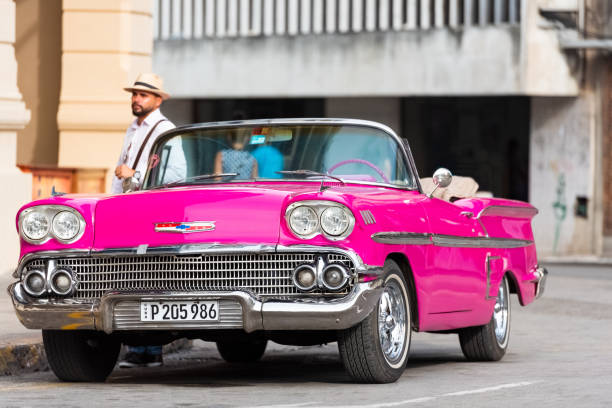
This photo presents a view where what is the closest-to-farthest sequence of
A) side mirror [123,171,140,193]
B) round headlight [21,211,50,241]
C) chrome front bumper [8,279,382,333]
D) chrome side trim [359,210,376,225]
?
chrome front bumper [8,279,382,333], chrome side trim [359,210,376,225], round headlight [21,211,50,241], side mirror [123,171,140,193]

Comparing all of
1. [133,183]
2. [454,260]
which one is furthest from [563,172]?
[133,183]

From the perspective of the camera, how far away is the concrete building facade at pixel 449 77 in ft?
88.2

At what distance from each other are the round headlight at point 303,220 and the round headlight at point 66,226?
49.4 inches

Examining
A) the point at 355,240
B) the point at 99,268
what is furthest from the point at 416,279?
the point at 99,268

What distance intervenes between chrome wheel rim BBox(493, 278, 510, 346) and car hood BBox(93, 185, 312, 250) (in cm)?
281

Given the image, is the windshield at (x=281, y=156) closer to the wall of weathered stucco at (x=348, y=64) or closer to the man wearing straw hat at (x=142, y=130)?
the man wearing straw hat at (x=142, y=130)

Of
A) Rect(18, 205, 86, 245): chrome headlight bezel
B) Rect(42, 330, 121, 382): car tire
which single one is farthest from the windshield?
Rect(42, 330, 121, 382): car tire

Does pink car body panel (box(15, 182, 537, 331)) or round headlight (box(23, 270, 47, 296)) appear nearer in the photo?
pink car body panel (box(15, 182, 537, 331))

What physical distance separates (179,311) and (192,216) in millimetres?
519

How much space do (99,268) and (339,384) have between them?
59.3 inches

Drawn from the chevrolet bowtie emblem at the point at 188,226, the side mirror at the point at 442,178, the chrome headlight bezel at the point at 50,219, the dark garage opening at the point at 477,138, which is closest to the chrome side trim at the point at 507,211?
Answer: the side mirror at the point at 442,178

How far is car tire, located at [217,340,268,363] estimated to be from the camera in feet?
35.8

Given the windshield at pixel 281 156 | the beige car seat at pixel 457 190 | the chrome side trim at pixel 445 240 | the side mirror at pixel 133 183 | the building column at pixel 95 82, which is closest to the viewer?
the chrome side trim at pixel 445 240

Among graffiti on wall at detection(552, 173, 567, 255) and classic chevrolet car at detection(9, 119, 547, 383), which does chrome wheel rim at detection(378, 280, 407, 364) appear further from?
graffiti on wall at detection(552, 173, 567, 255)
